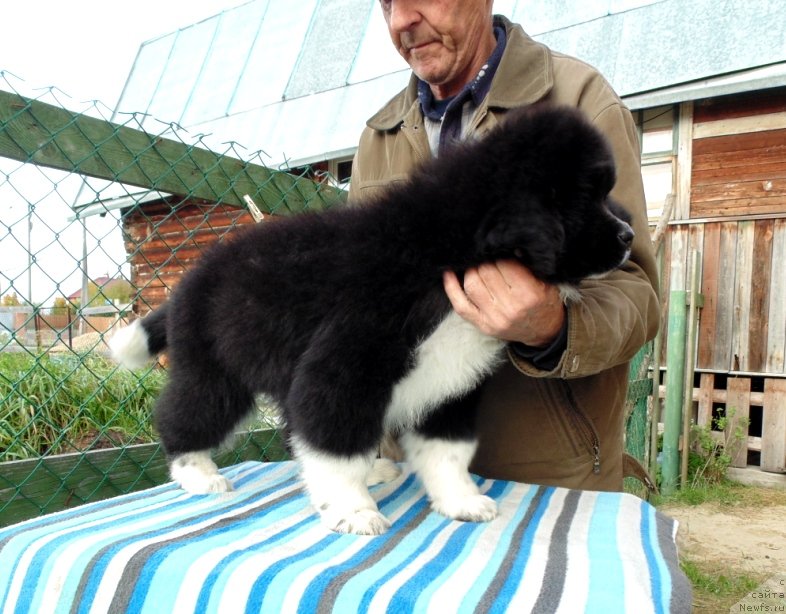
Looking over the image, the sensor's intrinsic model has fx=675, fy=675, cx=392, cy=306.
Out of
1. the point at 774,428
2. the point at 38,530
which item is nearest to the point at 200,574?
the point at 38,530

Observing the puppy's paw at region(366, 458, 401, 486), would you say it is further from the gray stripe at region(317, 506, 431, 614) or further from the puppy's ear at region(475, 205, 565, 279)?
the puppy's ear at region(475, 205, 565, 279)

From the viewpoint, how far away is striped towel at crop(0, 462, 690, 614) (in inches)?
55.4

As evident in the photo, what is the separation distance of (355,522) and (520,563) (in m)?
0.45

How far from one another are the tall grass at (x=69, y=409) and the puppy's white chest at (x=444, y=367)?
8.44 feet

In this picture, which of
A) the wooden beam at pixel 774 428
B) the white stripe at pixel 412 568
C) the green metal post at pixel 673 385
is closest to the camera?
the white stripe at pixel 412 568

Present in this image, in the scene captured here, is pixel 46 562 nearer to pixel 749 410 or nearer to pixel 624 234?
pixel 624 234

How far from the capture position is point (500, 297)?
176cm

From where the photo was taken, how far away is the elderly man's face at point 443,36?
2.52 meters

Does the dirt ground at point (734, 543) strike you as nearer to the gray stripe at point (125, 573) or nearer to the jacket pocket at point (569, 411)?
the jacket pocket at point (569, 411)

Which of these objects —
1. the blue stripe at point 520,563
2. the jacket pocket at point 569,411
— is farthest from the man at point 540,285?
the blue stripe at point 520,563

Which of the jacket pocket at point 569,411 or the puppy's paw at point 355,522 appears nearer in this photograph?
the puppy's paw at point 355,522

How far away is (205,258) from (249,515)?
0.87 metres

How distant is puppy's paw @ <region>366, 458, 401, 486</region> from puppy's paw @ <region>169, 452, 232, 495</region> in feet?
1.62

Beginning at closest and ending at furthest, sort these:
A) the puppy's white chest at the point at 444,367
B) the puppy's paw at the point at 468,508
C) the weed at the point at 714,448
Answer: the puppy's white chest at the point at 444,367
the puppy's paw at the point at 468,508
the weed at the point at 714,448
